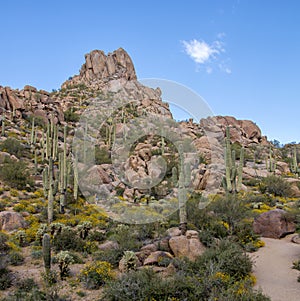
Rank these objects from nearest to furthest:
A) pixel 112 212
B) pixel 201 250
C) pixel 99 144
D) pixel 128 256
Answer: pixel 128 256 < pixel 201 250 < pixel 112 212 < pixel 99 144

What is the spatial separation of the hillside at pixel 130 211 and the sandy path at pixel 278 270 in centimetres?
47

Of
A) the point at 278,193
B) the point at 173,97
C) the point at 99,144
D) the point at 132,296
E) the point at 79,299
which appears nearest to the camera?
the point at 132,296

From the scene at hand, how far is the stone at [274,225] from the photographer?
42.6 ft

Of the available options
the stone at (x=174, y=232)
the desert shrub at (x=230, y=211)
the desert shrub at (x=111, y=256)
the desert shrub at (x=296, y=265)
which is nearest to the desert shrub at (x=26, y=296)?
the desert shrub at (x=111, y=256)

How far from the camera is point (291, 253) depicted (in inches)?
417

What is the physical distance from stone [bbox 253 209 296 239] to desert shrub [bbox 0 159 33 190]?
14381 millimetres

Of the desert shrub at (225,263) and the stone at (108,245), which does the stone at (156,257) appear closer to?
the desert shrub at (225,263)

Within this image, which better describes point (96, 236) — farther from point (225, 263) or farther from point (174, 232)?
point (225, 263)

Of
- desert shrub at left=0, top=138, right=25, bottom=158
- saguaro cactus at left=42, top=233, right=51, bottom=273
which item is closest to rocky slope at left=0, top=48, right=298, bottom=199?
desert shrub at left=0, top=138, right=25, bottom=158

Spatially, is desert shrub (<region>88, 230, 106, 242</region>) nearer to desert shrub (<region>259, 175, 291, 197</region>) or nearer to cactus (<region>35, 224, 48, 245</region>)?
cactus (<region>35, 224, 48, 245</region>)

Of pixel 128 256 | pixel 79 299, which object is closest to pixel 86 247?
pixel 128 256

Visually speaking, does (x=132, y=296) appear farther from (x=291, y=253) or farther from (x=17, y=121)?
(x=17, y=121)

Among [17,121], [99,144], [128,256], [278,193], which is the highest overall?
[17,121]

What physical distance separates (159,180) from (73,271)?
15.1 metres
